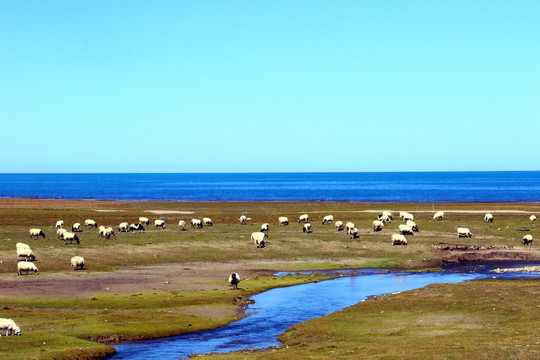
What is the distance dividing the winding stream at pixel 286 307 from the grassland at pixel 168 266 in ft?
3.29

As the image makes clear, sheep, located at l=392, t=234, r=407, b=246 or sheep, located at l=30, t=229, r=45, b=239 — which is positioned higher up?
sheep, located at l=30, t=229, r=45, b=239

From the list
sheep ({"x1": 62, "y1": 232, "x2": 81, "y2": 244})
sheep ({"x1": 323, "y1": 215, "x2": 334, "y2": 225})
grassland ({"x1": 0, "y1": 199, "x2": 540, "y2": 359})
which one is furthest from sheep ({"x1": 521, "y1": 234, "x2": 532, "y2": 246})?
sheep ({"x1": 62, "y1": 232, "x2": 81, "y2": 244})

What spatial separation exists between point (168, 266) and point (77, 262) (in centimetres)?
669

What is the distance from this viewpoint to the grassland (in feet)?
97.2

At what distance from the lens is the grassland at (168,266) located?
2962 cm

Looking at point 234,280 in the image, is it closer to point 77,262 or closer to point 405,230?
point 77,262

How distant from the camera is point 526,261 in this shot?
53219mm

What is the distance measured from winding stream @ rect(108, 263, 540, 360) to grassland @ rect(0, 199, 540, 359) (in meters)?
1.00

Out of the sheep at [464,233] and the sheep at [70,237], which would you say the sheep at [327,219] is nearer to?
the sheep at [464,233]

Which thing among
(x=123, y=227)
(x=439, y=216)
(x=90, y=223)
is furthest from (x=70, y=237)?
(x=439, y=216)

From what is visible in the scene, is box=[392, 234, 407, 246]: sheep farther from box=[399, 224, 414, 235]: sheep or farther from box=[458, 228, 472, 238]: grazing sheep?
box=[458, 228, 472, 238]: grazing sheep

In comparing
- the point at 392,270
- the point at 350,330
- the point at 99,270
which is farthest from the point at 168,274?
the point at 350,330

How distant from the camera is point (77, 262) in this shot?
45844mm

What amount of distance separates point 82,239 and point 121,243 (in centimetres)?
467
